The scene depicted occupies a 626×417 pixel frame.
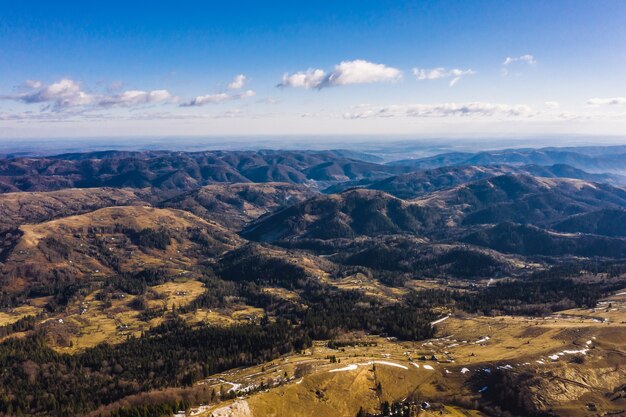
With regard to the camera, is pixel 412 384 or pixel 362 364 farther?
pixel 362 364

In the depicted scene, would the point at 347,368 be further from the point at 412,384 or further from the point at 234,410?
the point at 234,410

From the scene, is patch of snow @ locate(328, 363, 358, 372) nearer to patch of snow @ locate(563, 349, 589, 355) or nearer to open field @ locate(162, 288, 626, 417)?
open field @ locate(162, 288, 626, 417)

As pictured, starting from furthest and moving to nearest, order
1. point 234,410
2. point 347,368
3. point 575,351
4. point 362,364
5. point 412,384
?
point 575,351 < point 362,364 < point 347,368 < point 412,384 < point 234,410

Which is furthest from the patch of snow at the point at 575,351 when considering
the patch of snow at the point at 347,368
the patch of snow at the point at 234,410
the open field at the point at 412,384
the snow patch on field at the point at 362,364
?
the patch of snow at the point at 234,410

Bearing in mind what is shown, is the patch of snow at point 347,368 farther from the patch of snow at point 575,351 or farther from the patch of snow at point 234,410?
the patch of snow at point 575,351

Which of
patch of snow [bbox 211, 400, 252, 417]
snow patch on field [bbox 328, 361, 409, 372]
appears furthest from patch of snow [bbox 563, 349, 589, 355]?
patch of snow [bbox 211, 400, 252, 417]

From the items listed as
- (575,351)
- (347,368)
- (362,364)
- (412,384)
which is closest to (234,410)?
(347,368)

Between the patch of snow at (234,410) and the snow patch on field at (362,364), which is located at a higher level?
the patch of snow at (234,410)

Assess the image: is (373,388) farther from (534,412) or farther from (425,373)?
(534,412)

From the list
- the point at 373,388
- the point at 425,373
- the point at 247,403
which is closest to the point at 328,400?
the point at 373,388

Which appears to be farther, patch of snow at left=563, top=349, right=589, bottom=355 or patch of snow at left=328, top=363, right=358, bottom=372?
patch of snow at left=563, top=349, right=589, bottom=355

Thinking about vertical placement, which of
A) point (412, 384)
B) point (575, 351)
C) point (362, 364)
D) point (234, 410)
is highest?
point (234, 410)

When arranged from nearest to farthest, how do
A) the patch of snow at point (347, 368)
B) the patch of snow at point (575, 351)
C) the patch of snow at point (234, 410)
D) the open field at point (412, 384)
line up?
the patch of snow at point (234, 410), the open field at point (412, 384), the patch of snow at point (347, 368), the patch of snow at point (575, 351)
